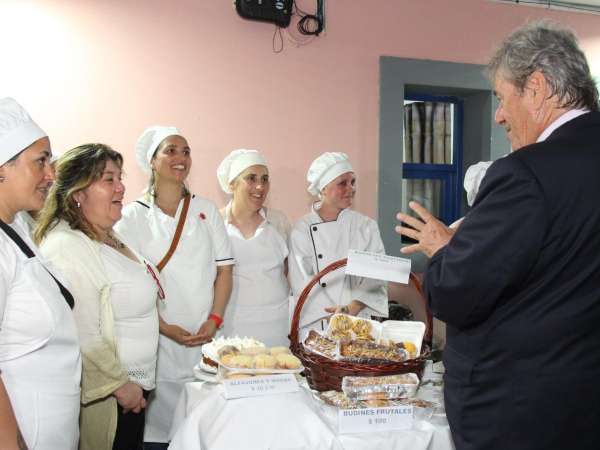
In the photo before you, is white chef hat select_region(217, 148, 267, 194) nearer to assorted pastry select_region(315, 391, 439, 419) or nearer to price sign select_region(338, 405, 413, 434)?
assorted pastry select_region(315, 391, 439, 419)

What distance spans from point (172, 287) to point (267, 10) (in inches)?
75.0

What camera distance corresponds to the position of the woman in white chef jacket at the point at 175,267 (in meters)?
2.70

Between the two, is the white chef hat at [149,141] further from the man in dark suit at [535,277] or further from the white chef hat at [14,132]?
the man in dark suit at [535,277]

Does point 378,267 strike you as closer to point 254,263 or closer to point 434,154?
point 254,263

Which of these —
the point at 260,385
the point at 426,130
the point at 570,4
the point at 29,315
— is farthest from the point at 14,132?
the point at 570,4

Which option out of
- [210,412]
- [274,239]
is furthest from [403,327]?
[274,239]

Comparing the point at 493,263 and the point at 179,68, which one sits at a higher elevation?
the point at 179,68

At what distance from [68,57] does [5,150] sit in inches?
80.2

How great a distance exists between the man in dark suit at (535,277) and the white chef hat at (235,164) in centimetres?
189

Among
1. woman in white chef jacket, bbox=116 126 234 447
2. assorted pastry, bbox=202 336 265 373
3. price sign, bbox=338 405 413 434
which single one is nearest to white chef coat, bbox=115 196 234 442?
woman in white chef jacket, bbox=116 126 234 447

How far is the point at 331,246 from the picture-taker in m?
3.12

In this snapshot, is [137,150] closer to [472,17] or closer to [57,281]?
[57,281]

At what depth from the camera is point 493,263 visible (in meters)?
1.20

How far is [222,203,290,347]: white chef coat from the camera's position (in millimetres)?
2986
